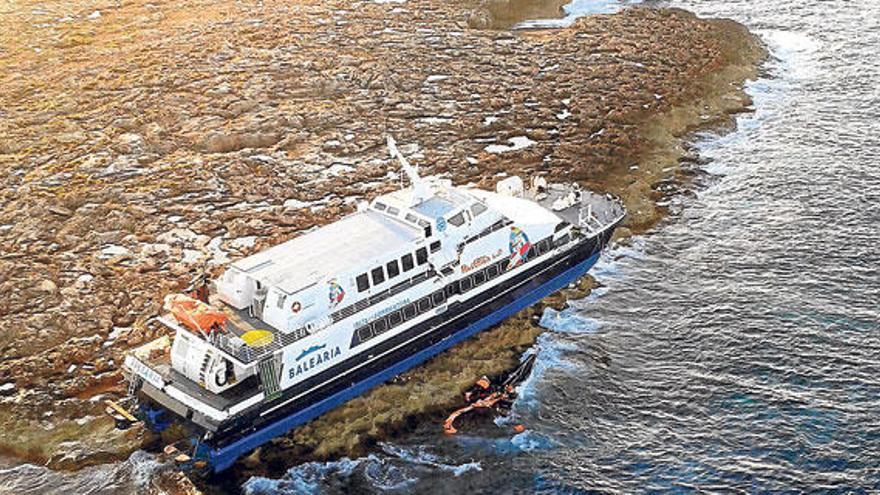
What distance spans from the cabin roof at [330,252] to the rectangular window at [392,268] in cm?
Answer: 46

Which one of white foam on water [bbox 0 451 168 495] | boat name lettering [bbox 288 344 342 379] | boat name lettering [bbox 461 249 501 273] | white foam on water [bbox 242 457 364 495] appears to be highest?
boat name lettering [bbox 461 249 501 273]

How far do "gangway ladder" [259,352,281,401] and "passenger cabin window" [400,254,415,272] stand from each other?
21.6ft

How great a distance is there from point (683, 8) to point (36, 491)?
2730 inches

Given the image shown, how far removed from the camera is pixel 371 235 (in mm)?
37656

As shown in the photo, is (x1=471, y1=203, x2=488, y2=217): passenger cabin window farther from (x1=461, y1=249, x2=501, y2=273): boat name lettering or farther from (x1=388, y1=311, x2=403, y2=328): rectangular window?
(x1=388, y1=311, x2=403, y2=328): rectangular window

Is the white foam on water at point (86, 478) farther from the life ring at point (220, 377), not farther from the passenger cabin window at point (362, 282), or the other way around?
the passenger cabin window at point (362, 282)

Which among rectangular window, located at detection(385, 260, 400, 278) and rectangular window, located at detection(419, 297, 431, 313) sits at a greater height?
rectangular window, located at detection(385, 260, 400, 278)

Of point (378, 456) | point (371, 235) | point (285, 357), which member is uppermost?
point (371, 235)

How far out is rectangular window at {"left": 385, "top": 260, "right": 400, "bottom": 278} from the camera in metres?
36.2

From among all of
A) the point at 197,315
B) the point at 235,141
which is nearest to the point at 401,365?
the point at 197,315

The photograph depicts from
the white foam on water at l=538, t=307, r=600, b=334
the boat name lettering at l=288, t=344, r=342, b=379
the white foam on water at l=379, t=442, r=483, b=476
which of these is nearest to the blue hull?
the white foam on water at l=538, t=307, r=600, b=334

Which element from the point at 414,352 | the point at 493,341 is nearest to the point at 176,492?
the point at 414,352

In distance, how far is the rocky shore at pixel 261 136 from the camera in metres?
38.2

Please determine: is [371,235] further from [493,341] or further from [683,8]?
[683,8]
